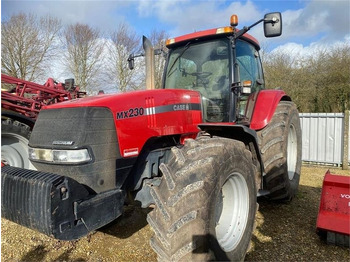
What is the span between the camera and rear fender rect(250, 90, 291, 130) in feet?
11.0

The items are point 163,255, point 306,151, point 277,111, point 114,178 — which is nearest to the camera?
point 163,255

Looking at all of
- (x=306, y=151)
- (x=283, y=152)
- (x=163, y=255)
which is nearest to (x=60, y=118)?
(x=163, y=255)

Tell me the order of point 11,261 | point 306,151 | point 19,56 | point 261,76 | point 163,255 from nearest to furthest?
point 163,255, point 11,261, point 261,76, point 306,151, point 19,56

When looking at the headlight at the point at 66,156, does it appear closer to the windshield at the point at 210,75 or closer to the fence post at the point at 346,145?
the windshield at the point at 210,75

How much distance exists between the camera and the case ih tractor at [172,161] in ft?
6.34

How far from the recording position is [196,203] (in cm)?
198

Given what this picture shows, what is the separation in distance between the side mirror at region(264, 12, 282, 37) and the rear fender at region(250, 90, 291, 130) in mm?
915

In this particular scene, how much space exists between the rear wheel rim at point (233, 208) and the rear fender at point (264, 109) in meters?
1.02

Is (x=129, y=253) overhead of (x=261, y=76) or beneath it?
beneath

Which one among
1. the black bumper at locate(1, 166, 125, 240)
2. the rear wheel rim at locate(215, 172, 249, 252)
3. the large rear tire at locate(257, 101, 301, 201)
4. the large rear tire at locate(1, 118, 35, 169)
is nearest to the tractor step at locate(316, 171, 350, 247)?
the large rear tire at locate(257, 101, 301, 201)

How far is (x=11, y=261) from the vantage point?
9.27ft

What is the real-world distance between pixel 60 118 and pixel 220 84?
1804mm

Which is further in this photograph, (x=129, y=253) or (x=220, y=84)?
(x=220, y=84)

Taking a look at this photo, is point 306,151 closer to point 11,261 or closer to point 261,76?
point 261,76
